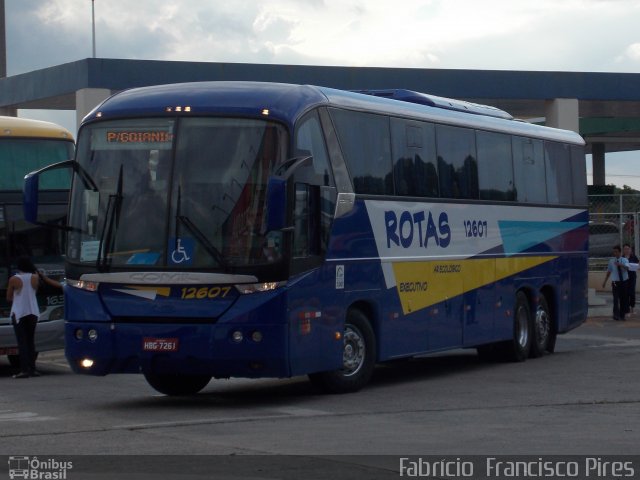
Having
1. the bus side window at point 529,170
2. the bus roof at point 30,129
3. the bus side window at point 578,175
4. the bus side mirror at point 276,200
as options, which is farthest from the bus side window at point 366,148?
the bus side window at point 578,175

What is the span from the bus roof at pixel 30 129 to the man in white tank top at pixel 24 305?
2.38m

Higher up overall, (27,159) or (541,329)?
(27,159)

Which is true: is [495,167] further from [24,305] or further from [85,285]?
[85,285]

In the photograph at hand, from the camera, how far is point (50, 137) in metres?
19.7

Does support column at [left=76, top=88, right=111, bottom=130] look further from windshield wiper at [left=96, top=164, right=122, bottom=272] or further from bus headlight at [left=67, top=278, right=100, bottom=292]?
windshield wiper at [left=96, top=164, right=122, bottom=272]

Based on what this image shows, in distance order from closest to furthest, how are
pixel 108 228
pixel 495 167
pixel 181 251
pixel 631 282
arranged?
pixel 181 251 < pixel 108 228 < pixel 495 167 < pixel 631 282

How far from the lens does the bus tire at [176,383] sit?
14953 mm

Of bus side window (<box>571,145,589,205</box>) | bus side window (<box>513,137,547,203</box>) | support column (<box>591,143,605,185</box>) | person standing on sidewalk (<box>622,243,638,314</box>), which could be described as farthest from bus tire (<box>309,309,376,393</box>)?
support column (<box>591,143,605,185</box>)

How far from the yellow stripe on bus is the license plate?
142 inches

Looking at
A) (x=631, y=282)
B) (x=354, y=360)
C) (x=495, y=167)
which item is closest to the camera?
(x=354, y=360)

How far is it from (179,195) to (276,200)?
1237mm

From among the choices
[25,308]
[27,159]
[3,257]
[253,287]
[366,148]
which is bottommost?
[25,308]

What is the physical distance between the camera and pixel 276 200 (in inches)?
498
